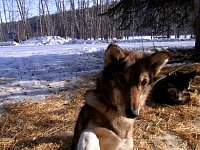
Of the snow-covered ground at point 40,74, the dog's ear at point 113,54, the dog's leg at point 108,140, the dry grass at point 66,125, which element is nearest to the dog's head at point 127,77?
the dog's ear at point 113,54

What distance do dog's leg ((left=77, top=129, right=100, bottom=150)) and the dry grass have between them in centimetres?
184

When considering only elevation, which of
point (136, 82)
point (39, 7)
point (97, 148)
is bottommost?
point (97, 148)

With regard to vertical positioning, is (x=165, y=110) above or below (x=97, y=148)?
below

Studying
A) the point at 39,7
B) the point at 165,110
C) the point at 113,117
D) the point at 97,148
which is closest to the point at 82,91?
A: the point at 165,110

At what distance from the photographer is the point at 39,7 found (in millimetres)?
70750

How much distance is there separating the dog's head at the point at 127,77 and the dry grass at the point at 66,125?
5.89 ft

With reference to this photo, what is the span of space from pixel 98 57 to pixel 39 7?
5758cm

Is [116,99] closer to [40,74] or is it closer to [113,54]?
[113,54]

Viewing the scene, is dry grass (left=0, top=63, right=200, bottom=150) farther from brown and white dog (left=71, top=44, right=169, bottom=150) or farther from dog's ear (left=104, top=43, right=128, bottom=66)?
dog's ear (left=104, top=43, right=128, bottom=66)

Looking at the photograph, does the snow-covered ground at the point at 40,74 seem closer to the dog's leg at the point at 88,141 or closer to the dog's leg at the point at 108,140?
the dog's leg at the point at 108,140

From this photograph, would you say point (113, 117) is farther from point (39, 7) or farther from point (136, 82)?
point (39, 7)

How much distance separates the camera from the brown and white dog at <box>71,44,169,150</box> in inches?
144

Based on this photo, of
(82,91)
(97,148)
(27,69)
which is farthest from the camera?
(27,69)

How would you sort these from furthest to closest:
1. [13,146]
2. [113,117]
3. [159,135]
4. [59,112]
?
[59,112] < [159,135] < [13,146] < [113,117]
